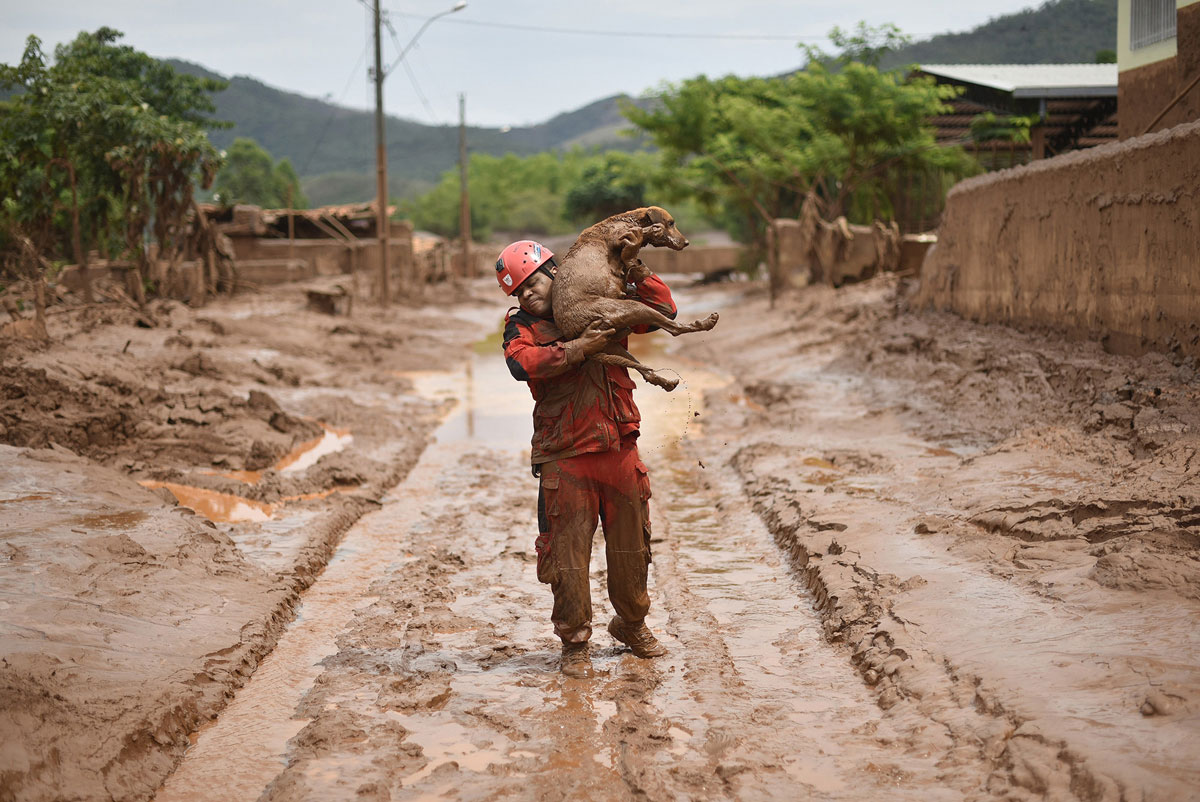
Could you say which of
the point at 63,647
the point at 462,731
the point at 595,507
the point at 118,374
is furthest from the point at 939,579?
the point at 118,374

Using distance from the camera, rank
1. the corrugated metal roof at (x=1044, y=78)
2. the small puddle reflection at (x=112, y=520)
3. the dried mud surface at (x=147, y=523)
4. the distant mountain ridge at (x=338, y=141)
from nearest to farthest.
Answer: the dried mud surface at (x=147, y=523), the small puddle reflection at (x=112, y=520), the corrugated metal roof at (x=1044, y=78), the distant mountain ridge at (x=338, y=141)

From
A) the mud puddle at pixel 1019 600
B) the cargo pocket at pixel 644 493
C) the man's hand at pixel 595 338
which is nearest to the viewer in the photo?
the mud puddle at pixel 1019 600

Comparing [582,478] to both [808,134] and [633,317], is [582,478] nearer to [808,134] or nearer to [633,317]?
[633,317]

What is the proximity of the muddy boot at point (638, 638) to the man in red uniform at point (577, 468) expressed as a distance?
0.11 ft

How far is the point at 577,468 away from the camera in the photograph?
4.44 meters

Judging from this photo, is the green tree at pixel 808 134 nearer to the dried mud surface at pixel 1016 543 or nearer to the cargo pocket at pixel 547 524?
the dried mud surface at pixel 1016 543

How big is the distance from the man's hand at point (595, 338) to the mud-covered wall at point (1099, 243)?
4.80 m

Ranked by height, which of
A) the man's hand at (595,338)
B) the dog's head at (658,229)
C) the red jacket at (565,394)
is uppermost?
the dog's head at (658,229)

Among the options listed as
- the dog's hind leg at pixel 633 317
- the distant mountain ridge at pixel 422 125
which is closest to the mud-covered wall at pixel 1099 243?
the dog's hind leg at pixel 633 317

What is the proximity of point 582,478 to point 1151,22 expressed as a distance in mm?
9754

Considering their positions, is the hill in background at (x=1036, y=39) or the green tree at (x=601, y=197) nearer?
the hill in background at (x=1036, y=39)

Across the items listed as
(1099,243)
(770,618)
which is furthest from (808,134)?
(770,618)

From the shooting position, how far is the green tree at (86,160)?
1540cm

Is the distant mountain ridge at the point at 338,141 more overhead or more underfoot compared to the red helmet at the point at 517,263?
more overhead
